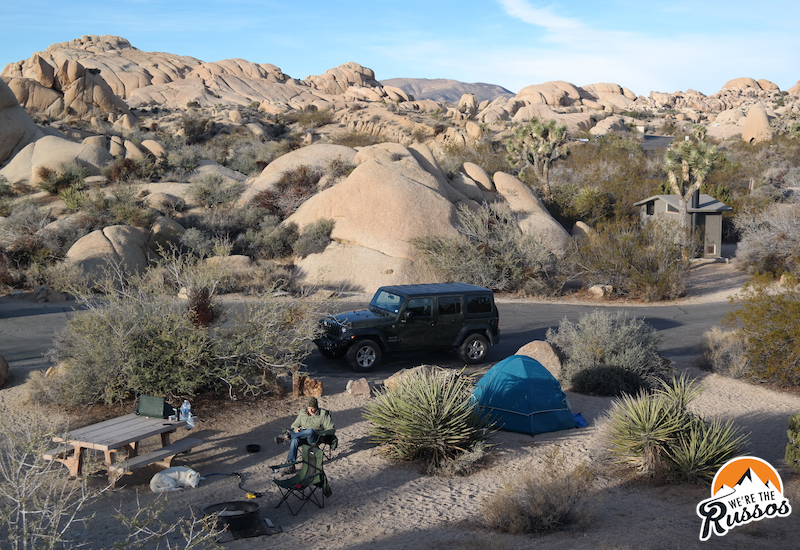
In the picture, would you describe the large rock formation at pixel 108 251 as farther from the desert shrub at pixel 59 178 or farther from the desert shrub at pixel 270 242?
the desert shrub at pixel 59 178

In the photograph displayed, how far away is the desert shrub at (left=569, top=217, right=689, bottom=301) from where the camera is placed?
2192cm

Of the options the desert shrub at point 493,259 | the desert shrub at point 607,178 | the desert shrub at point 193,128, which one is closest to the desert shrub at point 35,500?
the desert shrub at point 493,259

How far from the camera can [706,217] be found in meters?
29.3

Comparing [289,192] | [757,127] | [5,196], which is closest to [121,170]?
[5,196]

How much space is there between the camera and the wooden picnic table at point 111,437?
24.0ft

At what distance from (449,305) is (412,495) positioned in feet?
19.7

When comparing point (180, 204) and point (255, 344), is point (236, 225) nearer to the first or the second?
point (180, 204)

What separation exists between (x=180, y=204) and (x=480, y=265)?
14703 mm

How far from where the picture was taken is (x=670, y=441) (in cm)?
805

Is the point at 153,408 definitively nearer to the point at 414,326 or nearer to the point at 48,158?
the point at 414,326

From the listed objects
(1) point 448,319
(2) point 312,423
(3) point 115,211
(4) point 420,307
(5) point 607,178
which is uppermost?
(5) point 607,178

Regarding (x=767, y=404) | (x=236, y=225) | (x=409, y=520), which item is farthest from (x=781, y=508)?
(x=236, y=225)

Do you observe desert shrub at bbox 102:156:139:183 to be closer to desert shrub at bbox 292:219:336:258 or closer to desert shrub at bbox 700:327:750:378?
desert shrub at bbox 292:219:336:258

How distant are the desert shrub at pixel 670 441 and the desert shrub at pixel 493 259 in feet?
44.8
